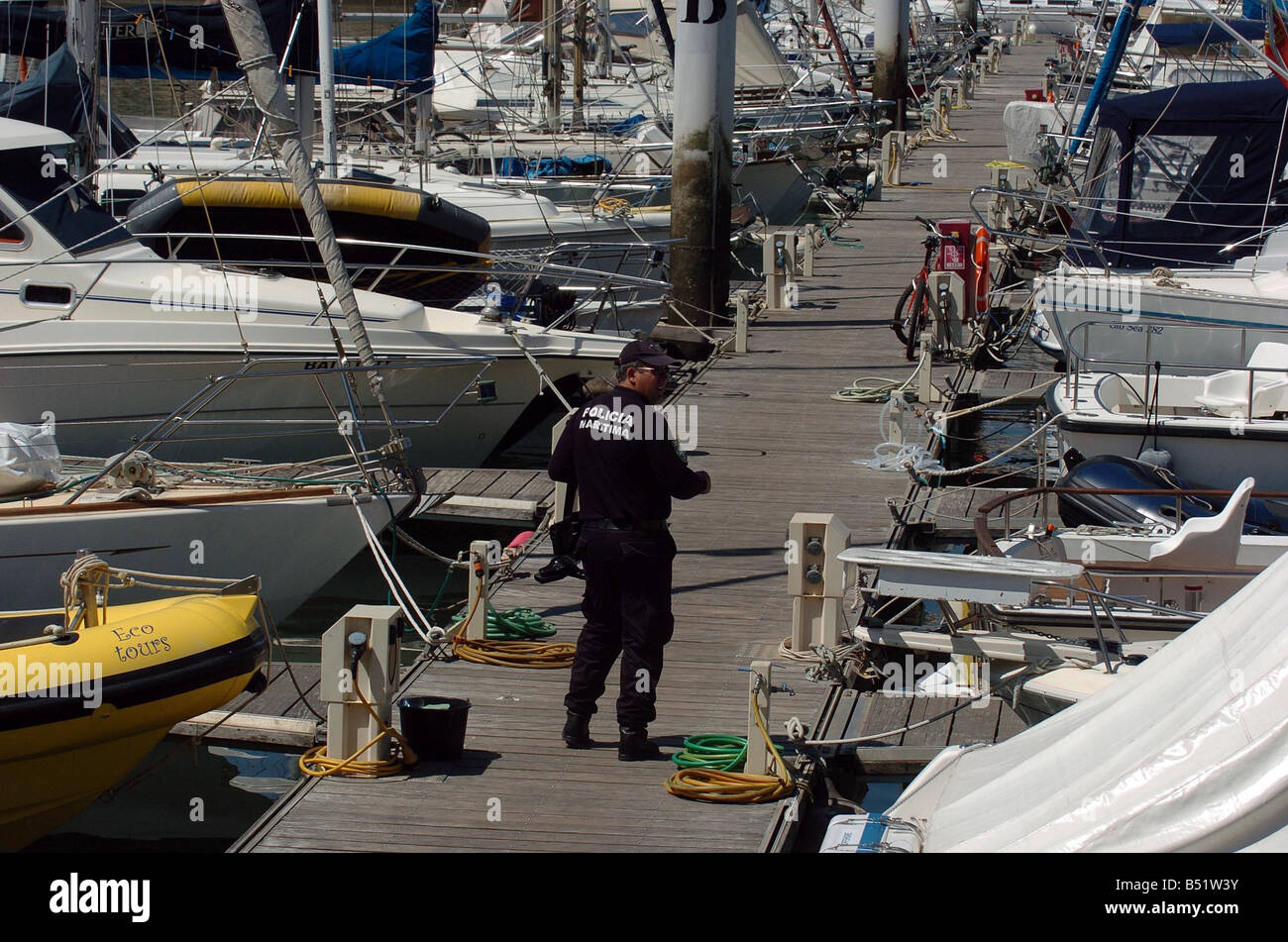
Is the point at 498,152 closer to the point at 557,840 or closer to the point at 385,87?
the point at 385,87

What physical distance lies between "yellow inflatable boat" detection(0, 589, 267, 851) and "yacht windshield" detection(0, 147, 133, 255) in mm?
5245

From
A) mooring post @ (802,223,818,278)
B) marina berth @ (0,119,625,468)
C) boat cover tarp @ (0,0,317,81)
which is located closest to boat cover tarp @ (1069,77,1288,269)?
mooring post @ (802,223,818,278)

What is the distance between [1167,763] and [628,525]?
2634 millimetres

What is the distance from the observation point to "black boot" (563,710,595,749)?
664 centimetres

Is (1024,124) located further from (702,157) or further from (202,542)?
(202,542)

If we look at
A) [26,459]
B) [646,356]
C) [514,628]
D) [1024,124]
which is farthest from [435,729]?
[1024,124]

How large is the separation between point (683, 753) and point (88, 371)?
265 inches

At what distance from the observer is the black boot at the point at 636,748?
653 centimetres

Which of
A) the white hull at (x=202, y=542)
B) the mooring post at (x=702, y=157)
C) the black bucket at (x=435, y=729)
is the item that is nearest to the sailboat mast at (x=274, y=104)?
the white hull at (x=202, y=542)

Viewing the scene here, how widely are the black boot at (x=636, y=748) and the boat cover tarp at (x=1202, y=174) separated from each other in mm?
9686

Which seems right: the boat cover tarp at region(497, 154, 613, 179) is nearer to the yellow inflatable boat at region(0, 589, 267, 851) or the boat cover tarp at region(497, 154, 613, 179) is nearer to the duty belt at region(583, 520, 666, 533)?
the yellow inflatable boat at region(0, 589, 267, 851)

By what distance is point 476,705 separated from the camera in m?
7.32

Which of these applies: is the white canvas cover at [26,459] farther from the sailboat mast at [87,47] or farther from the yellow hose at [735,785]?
the sailboat mast at [87,47]

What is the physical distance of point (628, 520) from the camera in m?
6.20
